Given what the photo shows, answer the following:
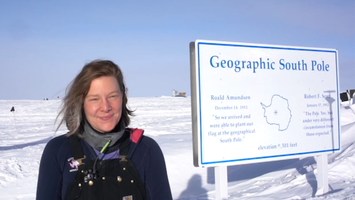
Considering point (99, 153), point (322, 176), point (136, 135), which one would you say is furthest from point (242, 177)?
point (99, 153)

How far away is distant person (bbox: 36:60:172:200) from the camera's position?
1939 mm

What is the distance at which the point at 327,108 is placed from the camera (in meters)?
6.72

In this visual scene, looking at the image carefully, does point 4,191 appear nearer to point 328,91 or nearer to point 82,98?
point 328,91

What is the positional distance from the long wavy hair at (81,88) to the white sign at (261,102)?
307cm

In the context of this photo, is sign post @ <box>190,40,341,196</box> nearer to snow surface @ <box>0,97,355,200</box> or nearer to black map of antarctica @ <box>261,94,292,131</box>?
black map of antarctica @ <box>261,94,292,131</box>

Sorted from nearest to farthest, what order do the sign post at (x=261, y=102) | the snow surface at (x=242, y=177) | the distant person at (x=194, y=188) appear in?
the sign post at (x=261, y=102) → the snow surface at (x=242, y=177) → the distant person at (x=194, y=188)

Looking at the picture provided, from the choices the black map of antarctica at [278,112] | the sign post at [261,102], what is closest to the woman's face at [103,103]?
the sign post at [261,102]

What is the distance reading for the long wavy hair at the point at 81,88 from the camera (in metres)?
2.05

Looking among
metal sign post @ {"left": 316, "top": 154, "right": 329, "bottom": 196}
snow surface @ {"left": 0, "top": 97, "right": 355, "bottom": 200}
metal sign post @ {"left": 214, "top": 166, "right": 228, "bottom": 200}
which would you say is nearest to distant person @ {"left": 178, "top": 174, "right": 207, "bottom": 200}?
snow surface @ {"left": 0, "top": 97, "right": 355, "bottom": 200}

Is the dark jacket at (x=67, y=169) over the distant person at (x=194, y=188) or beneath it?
over

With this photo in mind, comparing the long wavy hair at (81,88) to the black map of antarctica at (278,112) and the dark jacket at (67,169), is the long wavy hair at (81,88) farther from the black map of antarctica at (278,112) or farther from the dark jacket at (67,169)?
the black map of antarctica at (278,112)

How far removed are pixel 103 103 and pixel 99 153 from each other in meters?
0.24

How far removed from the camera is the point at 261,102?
5828 mm

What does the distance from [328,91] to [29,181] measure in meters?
6.97
